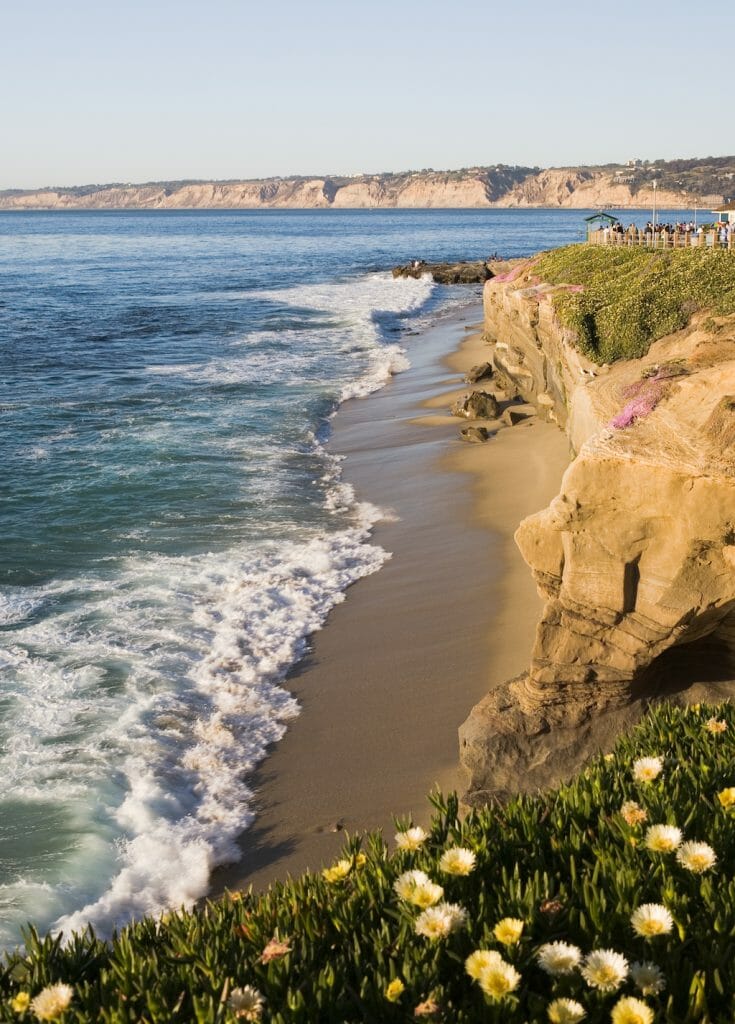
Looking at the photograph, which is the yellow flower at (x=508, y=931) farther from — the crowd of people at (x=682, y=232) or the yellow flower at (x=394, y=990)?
the crowd of people at (x=682, y=232)

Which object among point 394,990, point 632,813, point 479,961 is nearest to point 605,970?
point 479,961

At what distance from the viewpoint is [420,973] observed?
3.60m

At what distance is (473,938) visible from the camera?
12.4ft

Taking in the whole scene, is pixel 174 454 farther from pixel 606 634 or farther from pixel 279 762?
pixel 606 634

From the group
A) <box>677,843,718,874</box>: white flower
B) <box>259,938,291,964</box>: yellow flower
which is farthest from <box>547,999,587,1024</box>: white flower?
<box>259,938,291,964</box>: yellow flower

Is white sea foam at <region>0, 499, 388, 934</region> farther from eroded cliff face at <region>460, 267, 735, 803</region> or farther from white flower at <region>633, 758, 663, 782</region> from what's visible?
white flower at <region>633, 758, 663, 782</region>

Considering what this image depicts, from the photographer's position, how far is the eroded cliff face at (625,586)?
288 inches

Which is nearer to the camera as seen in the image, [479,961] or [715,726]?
[479,961]

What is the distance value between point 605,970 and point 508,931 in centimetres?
37

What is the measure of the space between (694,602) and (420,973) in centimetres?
451

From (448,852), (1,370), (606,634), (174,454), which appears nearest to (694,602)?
(606,634)

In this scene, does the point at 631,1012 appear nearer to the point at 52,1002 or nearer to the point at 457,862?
the point at 457,862

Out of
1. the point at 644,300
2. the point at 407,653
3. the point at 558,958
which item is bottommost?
the point at 407,653

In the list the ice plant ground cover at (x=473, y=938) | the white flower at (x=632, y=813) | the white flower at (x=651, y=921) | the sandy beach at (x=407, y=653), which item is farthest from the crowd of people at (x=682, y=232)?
the white flower at (x=651, y=921)
